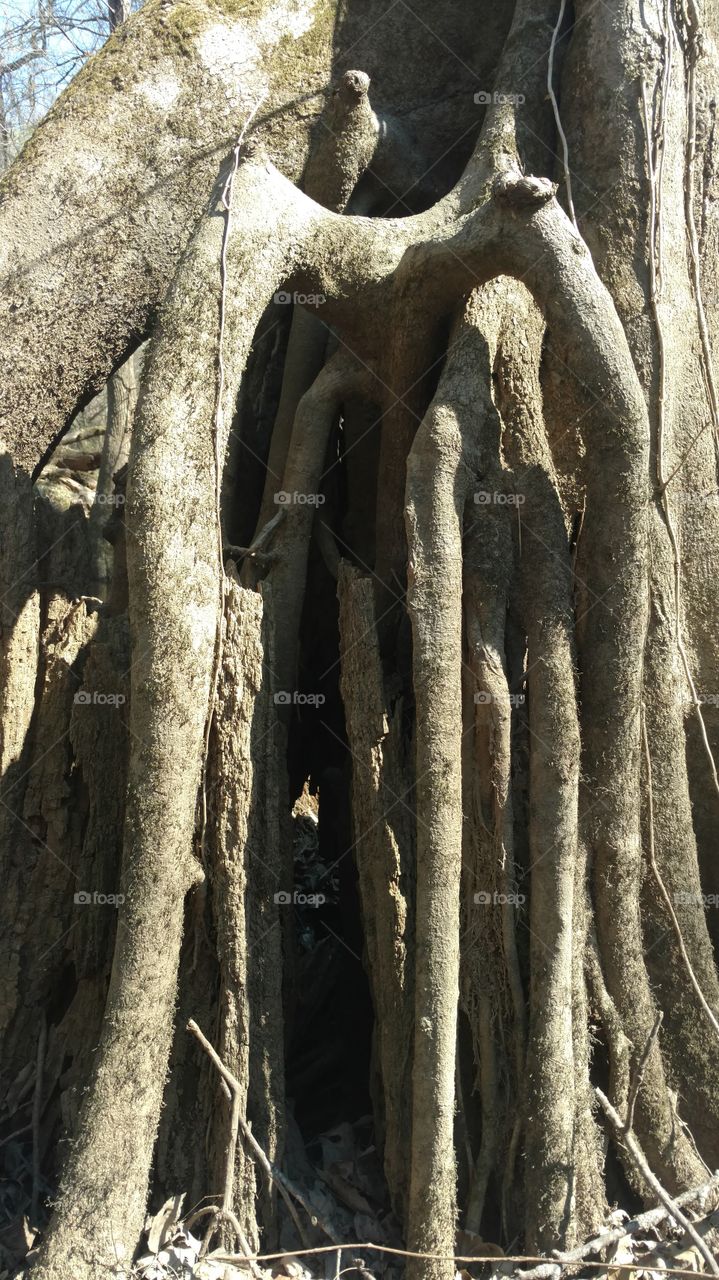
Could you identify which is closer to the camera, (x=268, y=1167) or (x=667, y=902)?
(x=268, y=1167)

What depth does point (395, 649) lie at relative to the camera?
3.92m

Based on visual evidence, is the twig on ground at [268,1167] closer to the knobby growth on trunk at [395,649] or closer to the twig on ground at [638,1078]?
the knobby growth on trunk at [395,649]

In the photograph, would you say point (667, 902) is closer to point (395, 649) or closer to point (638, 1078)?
point (638, 1078)

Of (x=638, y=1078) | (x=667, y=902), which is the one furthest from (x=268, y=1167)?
(x=667, y=902)

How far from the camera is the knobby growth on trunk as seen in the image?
3.28 m

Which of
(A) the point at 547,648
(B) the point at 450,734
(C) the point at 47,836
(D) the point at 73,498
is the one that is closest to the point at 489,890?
(B) the point at 450,734

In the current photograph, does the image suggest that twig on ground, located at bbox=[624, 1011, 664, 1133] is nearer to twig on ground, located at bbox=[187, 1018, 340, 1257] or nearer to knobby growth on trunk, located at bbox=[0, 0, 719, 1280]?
knobby growth on trunk, located at bbox=[0, 0, 719, 1280]

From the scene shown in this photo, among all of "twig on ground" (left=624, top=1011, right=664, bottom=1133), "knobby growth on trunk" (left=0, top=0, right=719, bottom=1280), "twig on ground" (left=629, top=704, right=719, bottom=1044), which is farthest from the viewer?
"twig on ground" (left=629, top=704, right=719, bottom=1044)

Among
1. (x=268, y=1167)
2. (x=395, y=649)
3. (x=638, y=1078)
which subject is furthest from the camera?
(x=395, y=649)

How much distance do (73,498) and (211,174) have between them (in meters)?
3.76

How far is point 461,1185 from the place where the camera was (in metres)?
3.39

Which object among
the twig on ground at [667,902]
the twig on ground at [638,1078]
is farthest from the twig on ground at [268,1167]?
the twig on ground at [667,902]

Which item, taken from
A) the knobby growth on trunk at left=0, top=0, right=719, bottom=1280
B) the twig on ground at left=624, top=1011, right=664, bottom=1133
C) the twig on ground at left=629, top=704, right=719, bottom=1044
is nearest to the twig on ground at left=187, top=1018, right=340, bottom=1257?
the knobby growth on trunk at left=0, top=0, right=719, bottom=1280

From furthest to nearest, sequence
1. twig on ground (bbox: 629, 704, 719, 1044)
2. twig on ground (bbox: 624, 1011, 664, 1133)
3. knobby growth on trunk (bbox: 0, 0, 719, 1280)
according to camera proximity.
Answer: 1. twig on ground (bbox: 629, 704, 719, 1044)
2. twig on ground (bbox: 624, 1011, 664, 1133)
3. knobby growth on trunk (bbox: 0, 0, 719, 1280)
